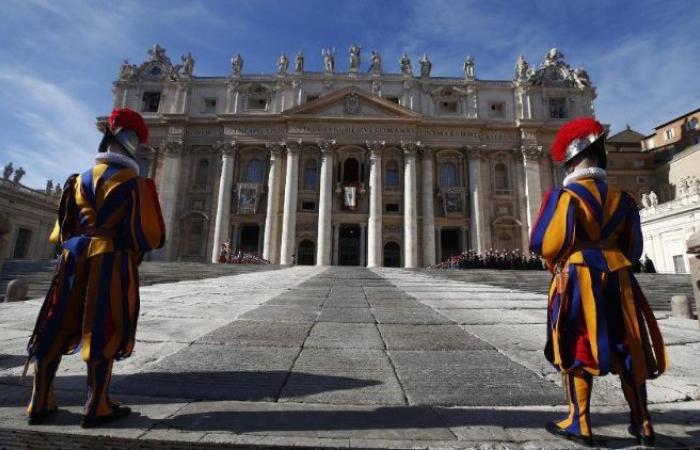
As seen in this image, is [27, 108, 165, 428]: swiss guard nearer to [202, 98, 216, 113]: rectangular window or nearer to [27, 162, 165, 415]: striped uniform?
[27, 162, 165, 415]: striped uniform

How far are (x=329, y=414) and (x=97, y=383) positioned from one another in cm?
121

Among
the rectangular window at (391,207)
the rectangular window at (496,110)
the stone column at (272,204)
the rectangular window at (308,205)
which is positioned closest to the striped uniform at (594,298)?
the stone column at (272,204)

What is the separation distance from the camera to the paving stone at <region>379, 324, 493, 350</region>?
3.51 meters

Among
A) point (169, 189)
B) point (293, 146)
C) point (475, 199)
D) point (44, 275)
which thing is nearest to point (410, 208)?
point (475, 199)

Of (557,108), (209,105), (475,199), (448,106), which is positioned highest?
(557,108)

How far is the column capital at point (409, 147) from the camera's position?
94.9ft

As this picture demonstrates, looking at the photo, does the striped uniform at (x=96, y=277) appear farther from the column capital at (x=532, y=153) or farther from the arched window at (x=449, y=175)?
the column capital at (x=532, y=153)

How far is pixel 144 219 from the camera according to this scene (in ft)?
7.61

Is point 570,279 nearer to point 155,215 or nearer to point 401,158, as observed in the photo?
point 155,215

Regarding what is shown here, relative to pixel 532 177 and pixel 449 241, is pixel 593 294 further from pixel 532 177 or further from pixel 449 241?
pixel 532 177

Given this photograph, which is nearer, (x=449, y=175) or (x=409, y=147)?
(x=409, y=147)

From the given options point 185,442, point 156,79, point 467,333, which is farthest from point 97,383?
point 156,79

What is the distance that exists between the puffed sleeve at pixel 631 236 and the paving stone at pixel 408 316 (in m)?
2.71

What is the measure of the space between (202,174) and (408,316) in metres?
28.9
